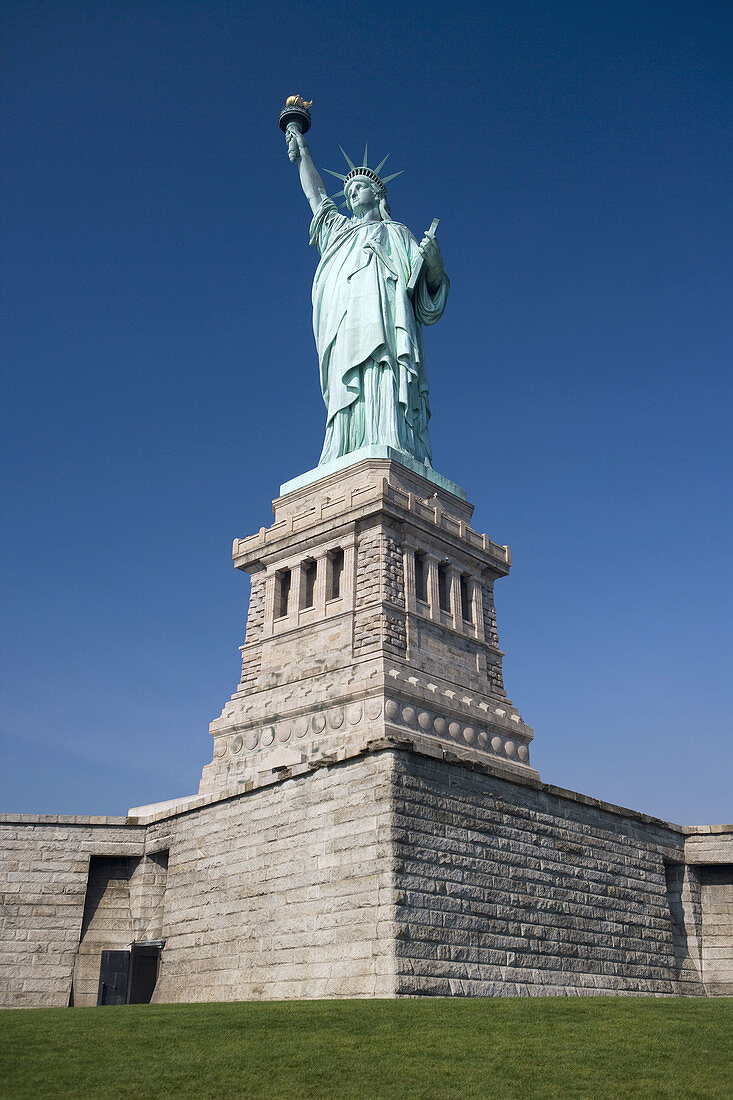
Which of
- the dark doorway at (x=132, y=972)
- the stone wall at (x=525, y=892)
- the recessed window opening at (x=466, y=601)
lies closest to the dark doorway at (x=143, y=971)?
the dark doorway at (x=132, y=972)

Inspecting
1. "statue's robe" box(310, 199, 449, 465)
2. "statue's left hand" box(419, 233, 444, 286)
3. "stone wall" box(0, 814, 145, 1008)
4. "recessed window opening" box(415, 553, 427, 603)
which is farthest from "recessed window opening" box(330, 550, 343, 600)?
"statue's left hand" box(419, 233, 444, 286)

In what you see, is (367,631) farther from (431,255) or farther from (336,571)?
(431,255)

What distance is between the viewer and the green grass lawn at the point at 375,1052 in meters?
8.66

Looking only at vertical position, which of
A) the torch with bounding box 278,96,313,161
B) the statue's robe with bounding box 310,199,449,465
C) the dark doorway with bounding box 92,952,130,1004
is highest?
the torch with bounding box 278,96,313,161

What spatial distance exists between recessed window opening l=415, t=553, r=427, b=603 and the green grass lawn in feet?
45.9

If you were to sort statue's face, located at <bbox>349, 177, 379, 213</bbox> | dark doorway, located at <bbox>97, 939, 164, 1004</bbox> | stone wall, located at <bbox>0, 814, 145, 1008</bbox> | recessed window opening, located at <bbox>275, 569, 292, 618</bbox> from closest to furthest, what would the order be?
stone wall, located at <bbox>0, 814, 145, 1008</bbox> → dark doorway, located at <bbox>97, 939, 164, 1004</bbox> → recessed window opening, located at <bbox>275, 569, 292, 618</bbox> → statue's face, located at <bbox>349, 177, 379, 213</bbox>

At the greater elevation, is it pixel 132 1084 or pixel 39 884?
pixel 39 884

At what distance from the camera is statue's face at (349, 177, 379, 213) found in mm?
34594

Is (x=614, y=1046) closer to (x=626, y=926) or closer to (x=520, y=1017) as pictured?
(x=520, y=1017)

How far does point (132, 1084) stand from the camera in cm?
862

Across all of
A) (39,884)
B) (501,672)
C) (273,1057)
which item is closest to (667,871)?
(501,672)

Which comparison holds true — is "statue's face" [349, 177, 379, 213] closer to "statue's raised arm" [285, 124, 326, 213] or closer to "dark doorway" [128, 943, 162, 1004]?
"statue's raised arm" [285, 124, 326, 213]

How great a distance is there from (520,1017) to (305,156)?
31.1 m

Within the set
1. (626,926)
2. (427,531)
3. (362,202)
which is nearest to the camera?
(626,926)
